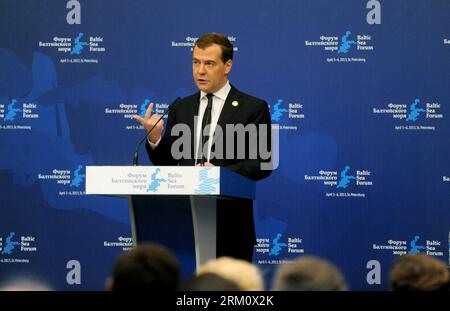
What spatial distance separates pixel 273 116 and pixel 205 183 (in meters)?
3.23

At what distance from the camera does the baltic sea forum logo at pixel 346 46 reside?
683 cm

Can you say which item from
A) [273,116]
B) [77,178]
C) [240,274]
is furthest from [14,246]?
[240,274]

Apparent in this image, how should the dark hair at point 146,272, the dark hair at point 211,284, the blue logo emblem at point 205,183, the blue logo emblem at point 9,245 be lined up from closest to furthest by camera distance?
the dark hair at point 146,272 < the dark hair at point 211,284 < the blue logo emblem at point 205,183 < the blue logo emblem at point 9,245

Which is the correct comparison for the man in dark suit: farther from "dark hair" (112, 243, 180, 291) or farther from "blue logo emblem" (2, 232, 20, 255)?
"blue logo emblem" (2, 232, 20, 255)

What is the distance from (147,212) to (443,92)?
3.65 m

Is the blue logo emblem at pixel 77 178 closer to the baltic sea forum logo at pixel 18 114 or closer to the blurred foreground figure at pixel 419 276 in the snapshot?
the baltic sea forum logo at pixel 18 114

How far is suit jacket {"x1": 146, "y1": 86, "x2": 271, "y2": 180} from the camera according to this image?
14.3 ft

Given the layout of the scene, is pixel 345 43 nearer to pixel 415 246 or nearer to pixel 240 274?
pixel 415 246

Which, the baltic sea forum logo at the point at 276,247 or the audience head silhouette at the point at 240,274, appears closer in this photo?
the audience head silhouette at the point at 240,274

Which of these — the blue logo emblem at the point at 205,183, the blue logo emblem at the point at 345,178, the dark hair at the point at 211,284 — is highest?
the blue logo emblem at the point at 205,183

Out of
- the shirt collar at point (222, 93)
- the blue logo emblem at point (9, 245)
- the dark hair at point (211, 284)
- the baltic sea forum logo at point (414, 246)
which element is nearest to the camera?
the dark hair at point (211, 284)

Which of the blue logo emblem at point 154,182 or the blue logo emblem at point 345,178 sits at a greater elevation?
the blue logo emblem at point 154,182

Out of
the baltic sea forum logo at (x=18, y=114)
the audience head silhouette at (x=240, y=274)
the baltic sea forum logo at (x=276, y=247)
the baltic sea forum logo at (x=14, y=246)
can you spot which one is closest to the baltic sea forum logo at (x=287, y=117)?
the baltic sea forum logo at (x=276, y=247)
